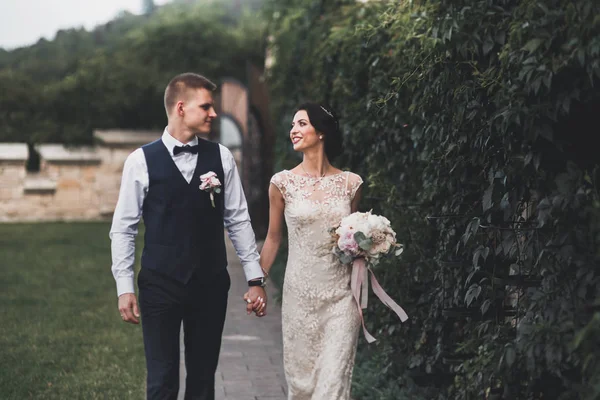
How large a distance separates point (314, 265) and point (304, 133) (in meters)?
0.73

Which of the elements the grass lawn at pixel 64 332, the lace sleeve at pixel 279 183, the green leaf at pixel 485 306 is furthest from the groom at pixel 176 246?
the grass lawn at pixel 64 332

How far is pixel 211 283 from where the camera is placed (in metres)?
4.14

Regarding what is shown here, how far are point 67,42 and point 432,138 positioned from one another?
26.4 metres

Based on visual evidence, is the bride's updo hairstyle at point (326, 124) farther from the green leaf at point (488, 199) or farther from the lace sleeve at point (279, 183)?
the green leaf at point (488, 199)

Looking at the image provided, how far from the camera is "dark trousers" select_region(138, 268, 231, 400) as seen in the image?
13.2ft

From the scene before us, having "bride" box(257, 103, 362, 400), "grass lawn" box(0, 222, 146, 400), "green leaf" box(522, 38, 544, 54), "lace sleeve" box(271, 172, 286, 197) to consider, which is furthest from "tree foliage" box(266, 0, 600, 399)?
"grass lawn" box(0, 222, 146, 400)

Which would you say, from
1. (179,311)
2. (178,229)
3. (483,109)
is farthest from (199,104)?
(483,109)

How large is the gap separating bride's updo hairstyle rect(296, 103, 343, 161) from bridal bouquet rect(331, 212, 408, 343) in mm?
495

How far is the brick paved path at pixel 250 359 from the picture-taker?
6129 millimetres

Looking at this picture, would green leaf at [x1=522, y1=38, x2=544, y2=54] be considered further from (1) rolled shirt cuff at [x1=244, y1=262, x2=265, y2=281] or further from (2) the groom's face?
(1) rolled shirt cuff at [x1=244, y1=262, x2=265, y2=281]

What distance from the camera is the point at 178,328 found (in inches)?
163

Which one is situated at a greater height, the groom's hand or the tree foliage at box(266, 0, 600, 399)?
the tree foliage at box(266, 0, 600, 399)

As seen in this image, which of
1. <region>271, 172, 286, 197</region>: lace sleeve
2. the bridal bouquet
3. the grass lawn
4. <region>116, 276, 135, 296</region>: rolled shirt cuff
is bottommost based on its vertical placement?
the grass lawn

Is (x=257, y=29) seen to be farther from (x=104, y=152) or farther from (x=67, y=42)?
(x=104, y=152)
